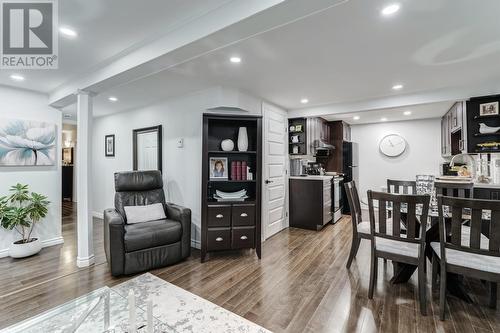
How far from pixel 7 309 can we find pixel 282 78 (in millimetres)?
3619

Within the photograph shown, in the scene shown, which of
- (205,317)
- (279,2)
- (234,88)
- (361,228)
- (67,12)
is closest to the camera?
(279,2)

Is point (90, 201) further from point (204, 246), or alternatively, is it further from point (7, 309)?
point (204, 246)

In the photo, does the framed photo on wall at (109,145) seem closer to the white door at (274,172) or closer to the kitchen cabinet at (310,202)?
the white door at (274,172)

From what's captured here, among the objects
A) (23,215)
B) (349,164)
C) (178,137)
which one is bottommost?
(23,215)

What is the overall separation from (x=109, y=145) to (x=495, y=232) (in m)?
6.04

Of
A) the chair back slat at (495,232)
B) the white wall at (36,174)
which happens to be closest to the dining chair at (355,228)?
the chair back slat at (495,232)

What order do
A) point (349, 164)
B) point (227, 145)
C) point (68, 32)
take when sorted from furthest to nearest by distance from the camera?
1. point (349, 164)
2. point (227, 145)
3. point (68, 32)

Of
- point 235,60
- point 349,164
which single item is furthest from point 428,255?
point 349,164

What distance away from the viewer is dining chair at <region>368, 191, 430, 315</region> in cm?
197

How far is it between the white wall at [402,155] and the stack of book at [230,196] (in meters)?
4.31

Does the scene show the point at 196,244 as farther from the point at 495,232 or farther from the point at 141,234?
the point at 495,232

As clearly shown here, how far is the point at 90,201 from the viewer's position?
116 inches

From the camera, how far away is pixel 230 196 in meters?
3.30

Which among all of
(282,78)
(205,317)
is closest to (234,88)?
(282,78)
